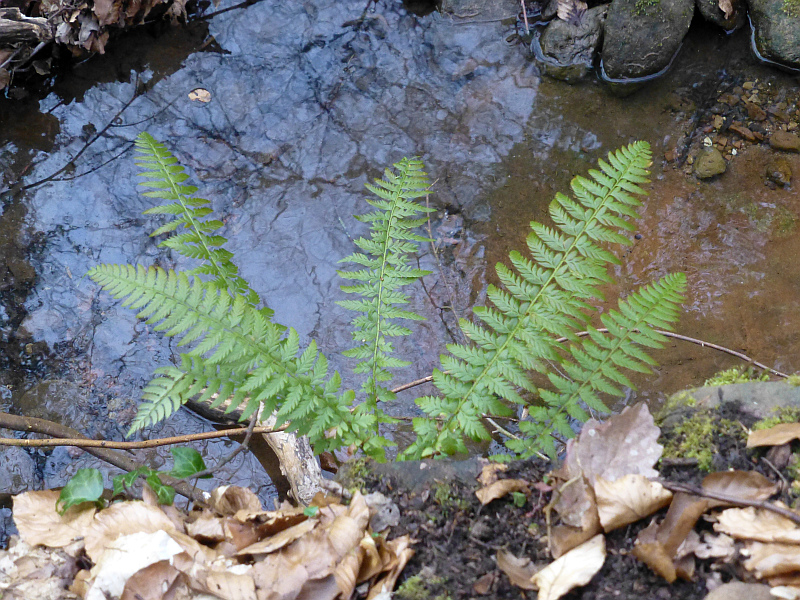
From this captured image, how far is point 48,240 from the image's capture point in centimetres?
390

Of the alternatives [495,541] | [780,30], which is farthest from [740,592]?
[780,30]

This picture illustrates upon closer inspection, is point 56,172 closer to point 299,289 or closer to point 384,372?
point 299,289

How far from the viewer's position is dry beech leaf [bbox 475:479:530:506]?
2.00m

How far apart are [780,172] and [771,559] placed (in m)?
3.21

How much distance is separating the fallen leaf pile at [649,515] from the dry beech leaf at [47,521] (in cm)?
159

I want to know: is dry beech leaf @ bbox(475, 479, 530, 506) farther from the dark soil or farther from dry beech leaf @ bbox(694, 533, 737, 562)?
dry beech leaf @ bbox(694, 533, 737, 562)

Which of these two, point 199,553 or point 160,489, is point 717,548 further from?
point 160,489

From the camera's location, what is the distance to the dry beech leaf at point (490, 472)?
208cm

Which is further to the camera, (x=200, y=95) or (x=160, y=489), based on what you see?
(x=200, y=95)

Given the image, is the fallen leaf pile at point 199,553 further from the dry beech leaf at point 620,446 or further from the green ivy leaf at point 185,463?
the dry beech leaf at point 620,446

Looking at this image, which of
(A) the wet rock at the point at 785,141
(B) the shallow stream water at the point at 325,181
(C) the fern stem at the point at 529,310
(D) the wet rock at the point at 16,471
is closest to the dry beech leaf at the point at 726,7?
(B) the shallow stream water at the point at 325,181

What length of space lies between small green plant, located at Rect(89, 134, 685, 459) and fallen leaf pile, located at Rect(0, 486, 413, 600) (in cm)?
41

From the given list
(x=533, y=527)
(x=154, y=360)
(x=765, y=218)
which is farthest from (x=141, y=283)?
(x=765, y=218)

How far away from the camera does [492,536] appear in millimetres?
1919
